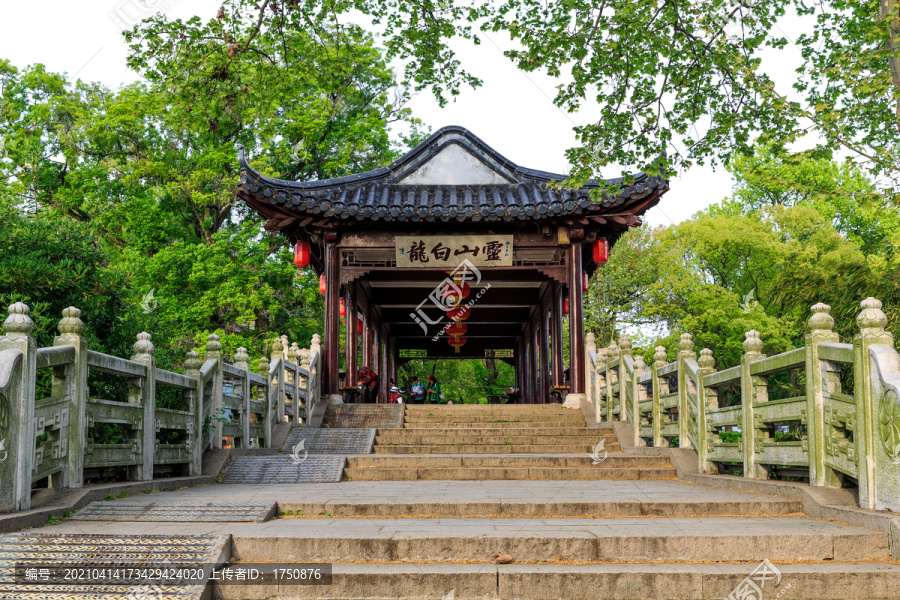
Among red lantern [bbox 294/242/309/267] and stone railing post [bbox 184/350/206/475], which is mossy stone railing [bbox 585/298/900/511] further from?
red lantern [bbox 294/242/309/267]

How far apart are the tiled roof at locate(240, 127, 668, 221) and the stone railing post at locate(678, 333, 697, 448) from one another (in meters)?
3.80

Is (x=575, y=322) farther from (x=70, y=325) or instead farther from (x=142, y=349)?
(x=70, y=325)

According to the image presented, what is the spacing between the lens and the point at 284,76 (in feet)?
27.9

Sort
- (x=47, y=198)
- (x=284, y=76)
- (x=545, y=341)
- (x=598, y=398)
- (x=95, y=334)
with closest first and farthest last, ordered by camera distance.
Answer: (x=95, y=334) → (x=284, y=76) → (x=598, y=398) → (x=545, y=341) → (x=47, y=198)

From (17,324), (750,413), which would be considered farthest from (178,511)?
(750,413)

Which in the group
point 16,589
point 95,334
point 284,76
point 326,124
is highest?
point 326,124

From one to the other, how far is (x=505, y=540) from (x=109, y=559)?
6.97ft

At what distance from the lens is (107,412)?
605cm

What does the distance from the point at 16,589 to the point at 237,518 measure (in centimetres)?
155

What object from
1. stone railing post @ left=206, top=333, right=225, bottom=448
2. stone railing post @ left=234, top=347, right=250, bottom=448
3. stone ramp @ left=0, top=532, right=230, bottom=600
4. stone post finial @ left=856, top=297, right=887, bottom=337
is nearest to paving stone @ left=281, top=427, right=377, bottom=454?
stone railing post @ left=234, top=347, right=250, bottom=448

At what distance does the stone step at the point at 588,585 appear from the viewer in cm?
395

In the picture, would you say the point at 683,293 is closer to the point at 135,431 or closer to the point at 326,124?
the point at 326,124

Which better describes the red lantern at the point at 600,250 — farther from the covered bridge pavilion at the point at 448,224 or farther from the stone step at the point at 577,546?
the stone step at the point at 577,546

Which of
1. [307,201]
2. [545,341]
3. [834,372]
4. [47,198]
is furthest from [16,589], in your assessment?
[47,198]
